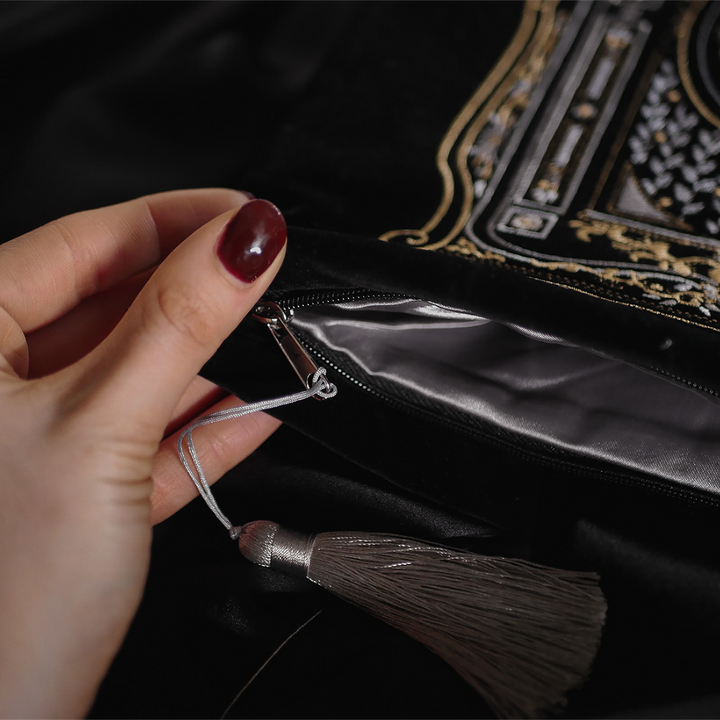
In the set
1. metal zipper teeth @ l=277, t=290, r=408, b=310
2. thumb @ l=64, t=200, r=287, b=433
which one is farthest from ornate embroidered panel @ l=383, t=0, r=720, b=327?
thumb @ l=64, t=200, r=287, b=433

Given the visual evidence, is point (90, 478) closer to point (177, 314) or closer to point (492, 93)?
point (177, 314)

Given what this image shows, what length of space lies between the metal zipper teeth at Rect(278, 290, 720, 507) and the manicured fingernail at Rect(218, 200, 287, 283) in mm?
103

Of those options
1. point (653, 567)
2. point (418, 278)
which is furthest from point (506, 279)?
point (653, 567)

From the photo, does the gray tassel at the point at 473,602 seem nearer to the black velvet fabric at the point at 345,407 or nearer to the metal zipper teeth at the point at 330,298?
the black velvet fabric at the point at 345,407

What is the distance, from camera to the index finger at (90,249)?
53cm

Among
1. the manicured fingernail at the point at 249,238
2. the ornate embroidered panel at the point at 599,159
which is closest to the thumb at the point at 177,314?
the manicured fingernail at the point at 249,238

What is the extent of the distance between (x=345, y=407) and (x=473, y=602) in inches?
8.1

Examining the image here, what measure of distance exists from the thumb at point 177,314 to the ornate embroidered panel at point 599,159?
0.23m

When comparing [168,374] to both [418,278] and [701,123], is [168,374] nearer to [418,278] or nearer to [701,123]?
[418,278]

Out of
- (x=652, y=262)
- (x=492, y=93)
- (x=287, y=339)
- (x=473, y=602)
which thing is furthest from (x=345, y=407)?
(x=492, y=93)

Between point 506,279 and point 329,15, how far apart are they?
69cm

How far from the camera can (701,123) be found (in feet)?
2.26

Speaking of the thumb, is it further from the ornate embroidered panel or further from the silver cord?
the ornate embroidered panel

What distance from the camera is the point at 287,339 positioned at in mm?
546
